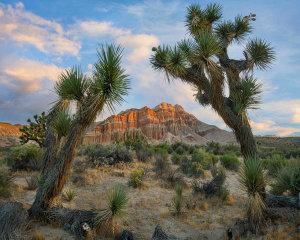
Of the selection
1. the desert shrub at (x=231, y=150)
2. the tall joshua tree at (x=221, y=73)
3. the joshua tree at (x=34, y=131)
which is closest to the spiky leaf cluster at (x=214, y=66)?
the tall joshua tree at (x=221, y=73)

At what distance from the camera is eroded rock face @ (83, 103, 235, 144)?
2253 inches

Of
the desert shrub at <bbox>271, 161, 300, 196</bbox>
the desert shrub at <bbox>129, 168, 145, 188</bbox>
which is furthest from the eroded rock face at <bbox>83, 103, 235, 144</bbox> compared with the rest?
the desert shrub at <bbox>271, 161, 300, 196</bbox>

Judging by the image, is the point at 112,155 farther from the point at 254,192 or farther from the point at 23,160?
the point at 254,192

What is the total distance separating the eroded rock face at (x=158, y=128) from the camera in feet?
188

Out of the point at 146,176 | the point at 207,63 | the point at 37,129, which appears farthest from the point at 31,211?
the point at 37,129

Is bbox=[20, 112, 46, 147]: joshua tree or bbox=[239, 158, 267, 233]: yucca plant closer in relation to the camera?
bbox=[239, 158, 267, 233]: yucca plant

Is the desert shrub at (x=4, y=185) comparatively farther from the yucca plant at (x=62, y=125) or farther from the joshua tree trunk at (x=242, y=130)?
the joshua tree trunk at (x=242, y=130)

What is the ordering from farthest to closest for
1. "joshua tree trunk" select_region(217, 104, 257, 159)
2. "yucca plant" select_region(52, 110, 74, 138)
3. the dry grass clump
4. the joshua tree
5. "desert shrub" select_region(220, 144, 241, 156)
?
"desert shrub" select_region(220, 144, 241, 156)
the joshua tree
"joshua tree trunk" select_region(217, 104, 257, 159)
"yucca plant" select_region(52, 110, 74, 138)
the dry grass clump

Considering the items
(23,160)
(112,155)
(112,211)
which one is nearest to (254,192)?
(112,211)

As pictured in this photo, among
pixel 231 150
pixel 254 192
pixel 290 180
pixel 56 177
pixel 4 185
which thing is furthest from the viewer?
pixel 231 150

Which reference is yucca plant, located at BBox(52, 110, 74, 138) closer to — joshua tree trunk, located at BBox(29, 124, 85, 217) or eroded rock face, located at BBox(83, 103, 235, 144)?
joshua tree trunk, located at BBox(29, 124, 85, 217)

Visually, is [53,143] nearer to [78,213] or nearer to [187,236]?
[78,213]

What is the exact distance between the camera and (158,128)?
6066 centimetres

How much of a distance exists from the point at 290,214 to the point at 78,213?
17.8 feet
